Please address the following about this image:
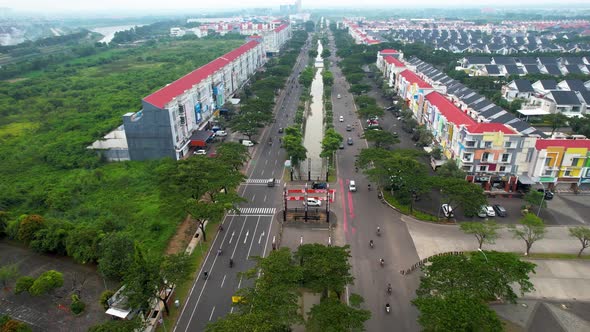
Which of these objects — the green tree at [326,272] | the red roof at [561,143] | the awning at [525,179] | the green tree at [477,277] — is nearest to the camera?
the green tree at [477,277]

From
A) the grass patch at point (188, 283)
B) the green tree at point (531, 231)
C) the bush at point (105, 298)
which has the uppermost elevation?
Result: the green tree at point (531, 231)

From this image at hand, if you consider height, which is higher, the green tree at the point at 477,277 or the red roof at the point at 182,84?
the red roof at the point at 182,84

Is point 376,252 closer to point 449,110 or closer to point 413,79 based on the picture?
point 449,110

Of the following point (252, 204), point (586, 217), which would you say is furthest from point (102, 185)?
point (586, 217)

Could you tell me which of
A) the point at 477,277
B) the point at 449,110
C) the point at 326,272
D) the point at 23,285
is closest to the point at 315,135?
the point at 449,110

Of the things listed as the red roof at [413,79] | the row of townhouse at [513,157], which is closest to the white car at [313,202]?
the row of townhouse at [513,157]

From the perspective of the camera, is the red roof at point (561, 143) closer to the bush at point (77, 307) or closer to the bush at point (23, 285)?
the bush at point (77, 307)

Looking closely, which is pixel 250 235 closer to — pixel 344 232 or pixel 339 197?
pixel 344 232
